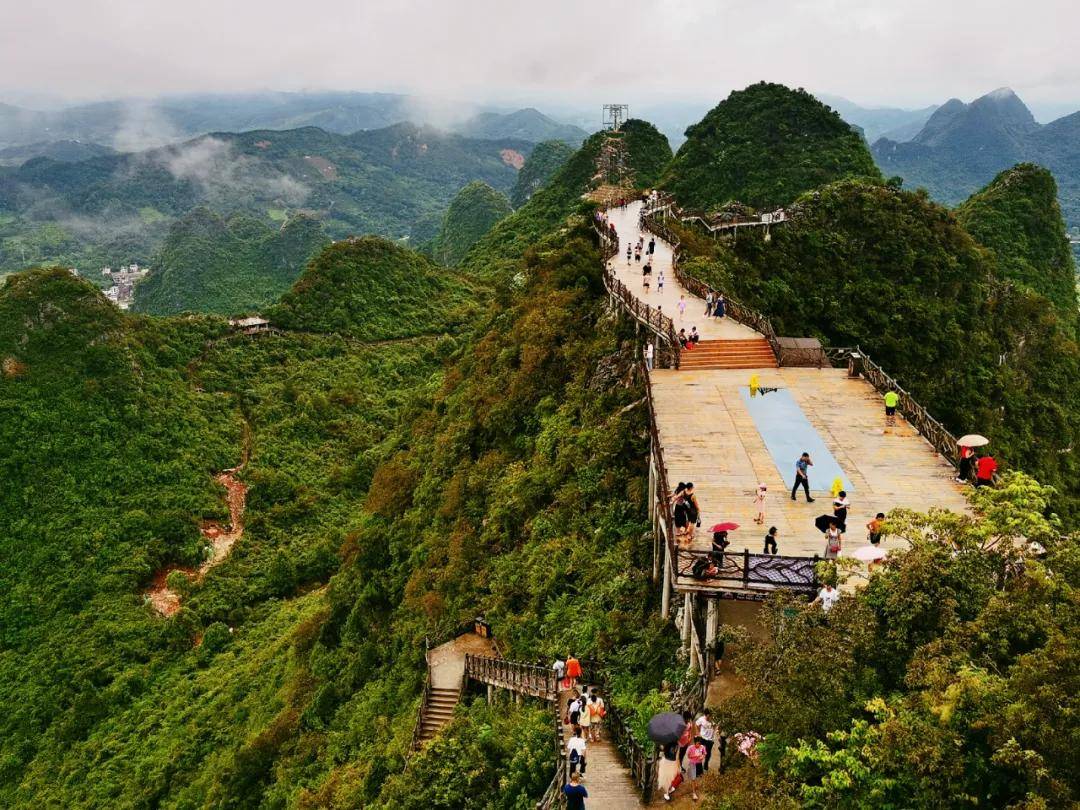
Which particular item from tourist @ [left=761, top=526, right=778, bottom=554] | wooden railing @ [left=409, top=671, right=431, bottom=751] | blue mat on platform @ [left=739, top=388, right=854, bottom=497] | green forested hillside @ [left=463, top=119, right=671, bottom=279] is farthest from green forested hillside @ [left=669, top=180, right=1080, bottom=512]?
green forested hillside @ [left=463, top=119, right=671, bottom=279]

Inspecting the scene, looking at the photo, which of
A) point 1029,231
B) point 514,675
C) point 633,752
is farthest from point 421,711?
point 1029,231

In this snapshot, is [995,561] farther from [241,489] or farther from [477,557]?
[241,489]

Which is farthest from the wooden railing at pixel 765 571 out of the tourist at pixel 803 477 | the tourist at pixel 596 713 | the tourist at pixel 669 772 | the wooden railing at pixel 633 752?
the tourist at pixel 596 713

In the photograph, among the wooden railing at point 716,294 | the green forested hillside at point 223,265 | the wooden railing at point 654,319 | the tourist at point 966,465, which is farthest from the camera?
the green forested hillside at point 223,265

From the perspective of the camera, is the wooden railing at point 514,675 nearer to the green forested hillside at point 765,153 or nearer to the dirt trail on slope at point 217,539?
the dirt trail on slope at point 217,539

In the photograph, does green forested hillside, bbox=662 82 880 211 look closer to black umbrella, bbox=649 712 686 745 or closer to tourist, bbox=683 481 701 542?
tourist, bbox=683 481 701 542

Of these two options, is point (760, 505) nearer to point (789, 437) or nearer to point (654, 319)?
point (789, 437)
